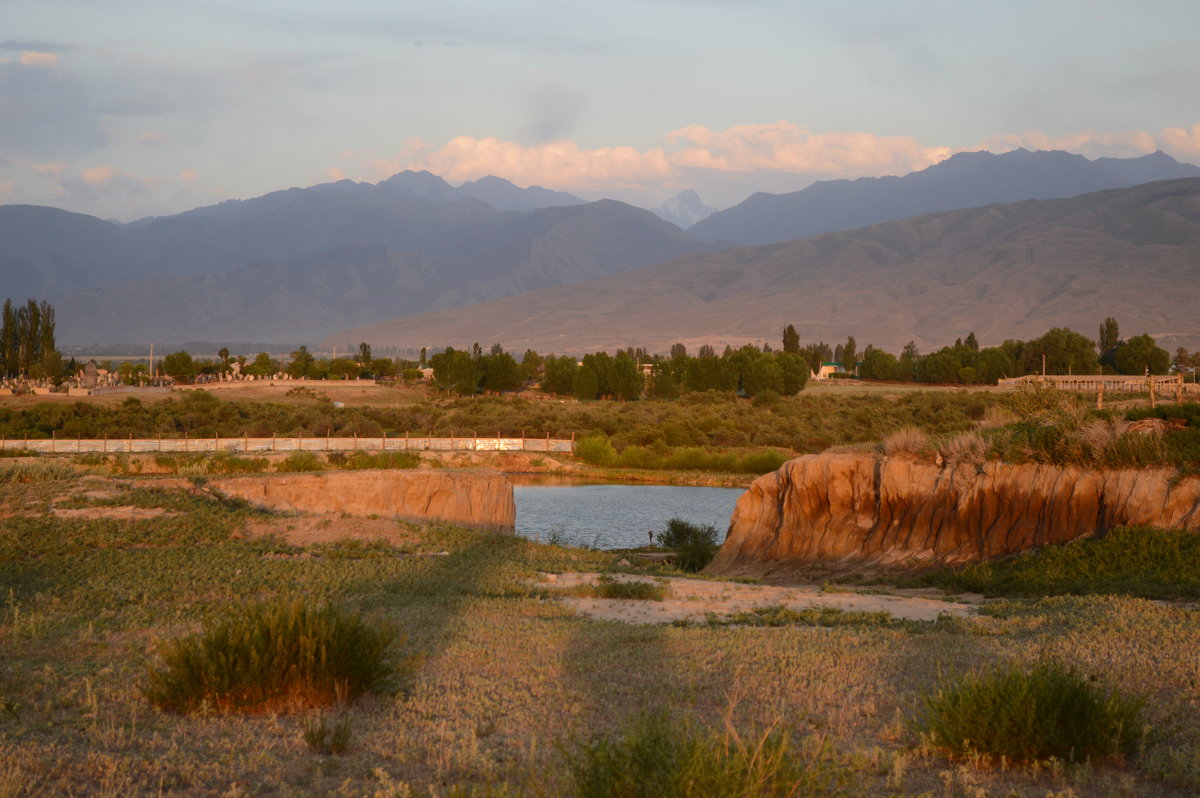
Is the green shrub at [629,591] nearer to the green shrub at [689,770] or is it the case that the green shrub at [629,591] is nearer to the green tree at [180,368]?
the green shrub at [689,770]

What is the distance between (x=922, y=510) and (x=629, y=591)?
7.76 m

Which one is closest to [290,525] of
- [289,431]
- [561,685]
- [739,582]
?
[739,582]

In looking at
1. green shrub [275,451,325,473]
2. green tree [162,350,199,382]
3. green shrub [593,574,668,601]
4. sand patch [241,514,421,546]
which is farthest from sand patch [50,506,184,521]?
green tree [162,350,199,382]

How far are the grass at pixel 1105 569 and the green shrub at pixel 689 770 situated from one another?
33.9ft

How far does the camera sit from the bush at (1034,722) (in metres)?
7.11

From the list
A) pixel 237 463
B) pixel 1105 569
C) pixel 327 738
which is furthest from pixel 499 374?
pixel 327 738

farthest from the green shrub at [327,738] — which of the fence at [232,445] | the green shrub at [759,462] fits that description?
the green shrub at [759,462]

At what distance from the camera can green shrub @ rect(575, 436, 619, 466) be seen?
62.0 metres

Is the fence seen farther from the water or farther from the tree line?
the tree line

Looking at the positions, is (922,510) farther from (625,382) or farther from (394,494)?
(625,382)

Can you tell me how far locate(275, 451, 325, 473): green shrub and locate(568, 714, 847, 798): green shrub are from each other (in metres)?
40.0

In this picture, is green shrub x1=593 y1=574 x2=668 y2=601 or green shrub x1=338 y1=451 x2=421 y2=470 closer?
green shrub x1=593 y1=574 x2=668 y2=601

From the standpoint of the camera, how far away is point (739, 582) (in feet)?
60.8

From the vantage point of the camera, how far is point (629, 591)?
15.6m
